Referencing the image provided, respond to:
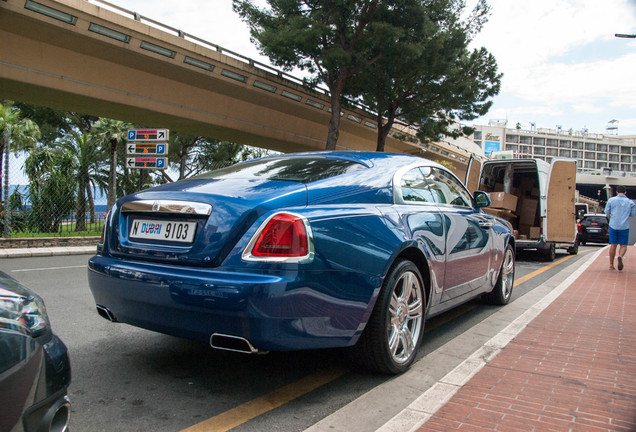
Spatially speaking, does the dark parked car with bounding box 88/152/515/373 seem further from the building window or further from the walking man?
the building window

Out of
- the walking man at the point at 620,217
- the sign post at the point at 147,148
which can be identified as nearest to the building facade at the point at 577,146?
the sign post at the point at 147,148

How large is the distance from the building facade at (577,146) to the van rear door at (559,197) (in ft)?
439

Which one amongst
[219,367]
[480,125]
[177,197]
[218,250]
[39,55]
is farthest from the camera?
[480,125]

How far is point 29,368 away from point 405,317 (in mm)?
2414

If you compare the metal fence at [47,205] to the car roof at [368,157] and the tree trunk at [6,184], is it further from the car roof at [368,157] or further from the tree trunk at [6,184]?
the car roof at [368,157]

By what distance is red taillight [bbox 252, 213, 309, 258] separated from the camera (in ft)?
8.80

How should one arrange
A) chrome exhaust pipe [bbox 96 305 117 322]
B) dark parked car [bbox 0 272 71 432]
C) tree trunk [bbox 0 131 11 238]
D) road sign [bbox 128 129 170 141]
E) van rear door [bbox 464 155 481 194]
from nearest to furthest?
dark parked car [bbox 0 272 71 432]
chrome exhaust pipe [bbox 96 305 117 322]
tree trunk [bbox 0 131 11 238]
van rear door [bbox 464 155 481 194]
road sign [bbox 128 129 170 141]

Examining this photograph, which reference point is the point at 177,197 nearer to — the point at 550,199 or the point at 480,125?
the point at 550,199

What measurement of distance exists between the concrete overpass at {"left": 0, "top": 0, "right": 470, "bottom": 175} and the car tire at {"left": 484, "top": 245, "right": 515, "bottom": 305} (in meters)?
17.0

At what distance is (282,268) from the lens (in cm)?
262

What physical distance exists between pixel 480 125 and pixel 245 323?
13240 centimetres

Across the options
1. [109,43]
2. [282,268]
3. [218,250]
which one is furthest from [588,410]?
[109,43]

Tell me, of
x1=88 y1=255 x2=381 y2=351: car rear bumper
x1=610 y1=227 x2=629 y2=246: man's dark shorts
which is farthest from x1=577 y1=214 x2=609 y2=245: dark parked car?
x1=88 y1=255 x2=381 y2=351: car rear bumper

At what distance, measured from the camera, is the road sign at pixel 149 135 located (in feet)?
52.7
